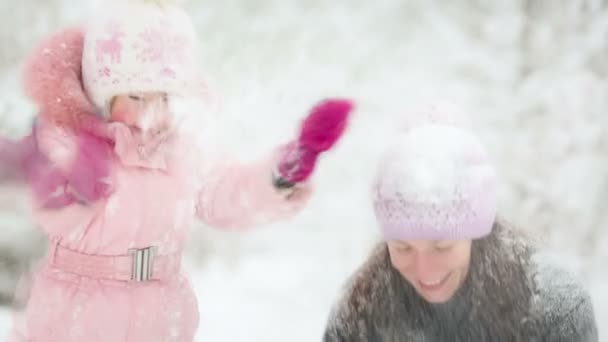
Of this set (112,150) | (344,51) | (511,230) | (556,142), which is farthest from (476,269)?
(112,150)

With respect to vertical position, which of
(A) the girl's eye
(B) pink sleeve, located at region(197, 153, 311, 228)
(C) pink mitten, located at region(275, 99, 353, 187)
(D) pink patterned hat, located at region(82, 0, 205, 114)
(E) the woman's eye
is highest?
(D) pink patterned hat, located at region(82, 0, 205, 114)

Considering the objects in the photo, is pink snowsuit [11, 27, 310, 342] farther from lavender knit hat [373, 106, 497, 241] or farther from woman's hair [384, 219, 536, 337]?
woman's hair [384, 219, 536, 337]

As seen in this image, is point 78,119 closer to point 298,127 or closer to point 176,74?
point 176,74

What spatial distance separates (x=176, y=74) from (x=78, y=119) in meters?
0.12

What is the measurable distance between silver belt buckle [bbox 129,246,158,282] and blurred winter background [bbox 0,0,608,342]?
8 centimetres

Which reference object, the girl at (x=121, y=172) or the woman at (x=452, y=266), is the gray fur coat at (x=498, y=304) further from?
the girl at (x=121, y=172)

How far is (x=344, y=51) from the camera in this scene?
42.6 inches

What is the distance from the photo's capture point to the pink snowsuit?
0.93m

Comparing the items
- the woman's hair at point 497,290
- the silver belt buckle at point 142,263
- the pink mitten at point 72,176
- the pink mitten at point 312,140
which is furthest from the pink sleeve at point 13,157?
the woman's hair at point 497,290

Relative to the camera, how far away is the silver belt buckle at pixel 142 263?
37.2 inches

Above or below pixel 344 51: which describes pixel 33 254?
below

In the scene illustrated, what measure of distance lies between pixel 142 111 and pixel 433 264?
1.20ft

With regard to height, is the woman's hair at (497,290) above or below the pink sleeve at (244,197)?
below

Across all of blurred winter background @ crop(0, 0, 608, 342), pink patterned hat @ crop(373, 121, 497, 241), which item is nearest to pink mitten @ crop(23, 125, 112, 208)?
blurred winter background @ crop(0, 0, 608, 342)
